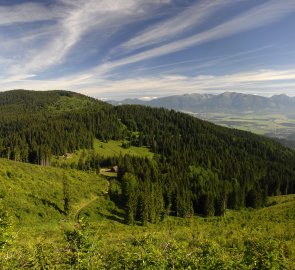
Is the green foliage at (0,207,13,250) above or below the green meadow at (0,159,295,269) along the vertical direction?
above

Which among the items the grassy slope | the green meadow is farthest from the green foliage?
the grassy slope

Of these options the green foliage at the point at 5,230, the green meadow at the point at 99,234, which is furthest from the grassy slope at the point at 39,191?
the green foliage at the point at 5,230

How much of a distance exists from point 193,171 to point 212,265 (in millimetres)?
162575

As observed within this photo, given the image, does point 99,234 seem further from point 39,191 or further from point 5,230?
point 39,191

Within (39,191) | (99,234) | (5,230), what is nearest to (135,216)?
(39,191)

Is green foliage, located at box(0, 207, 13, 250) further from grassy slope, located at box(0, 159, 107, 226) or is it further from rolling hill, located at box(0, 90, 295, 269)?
grassy slope, located at box(0, 159, 107, 226)

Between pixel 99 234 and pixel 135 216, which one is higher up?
pixel 99 234

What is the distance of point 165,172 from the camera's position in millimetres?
168375

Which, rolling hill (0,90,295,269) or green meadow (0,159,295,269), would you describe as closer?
green meadow (0,159,295,269)

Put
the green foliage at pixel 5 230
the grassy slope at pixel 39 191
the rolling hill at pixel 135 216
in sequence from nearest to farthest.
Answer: the green foliage at pixel 5 230, the rolling hill at pixel 135 216, the grassy slope at pixel 39 191

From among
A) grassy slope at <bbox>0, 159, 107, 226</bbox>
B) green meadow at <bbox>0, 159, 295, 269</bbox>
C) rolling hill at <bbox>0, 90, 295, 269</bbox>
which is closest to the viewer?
green meadow at <bbox>0, 159, 295, 269</bbox>

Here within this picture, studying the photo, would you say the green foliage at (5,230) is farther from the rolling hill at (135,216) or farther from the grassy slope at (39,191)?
the grassy slope at (39,191)

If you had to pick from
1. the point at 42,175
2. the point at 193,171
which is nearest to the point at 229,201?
the point at 193,171

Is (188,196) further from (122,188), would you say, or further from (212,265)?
(212,265)
